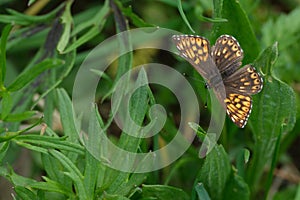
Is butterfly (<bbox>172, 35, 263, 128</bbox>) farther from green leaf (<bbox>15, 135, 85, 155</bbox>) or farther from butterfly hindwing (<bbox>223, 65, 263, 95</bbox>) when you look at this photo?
green leaf (<bbox>15, 135, 85, 155</bbox>)

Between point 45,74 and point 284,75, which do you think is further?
point 284,75

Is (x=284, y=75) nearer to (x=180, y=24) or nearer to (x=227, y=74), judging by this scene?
(x=180, y=24)

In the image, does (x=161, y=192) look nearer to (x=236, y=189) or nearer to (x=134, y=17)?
(x=236, y=189)

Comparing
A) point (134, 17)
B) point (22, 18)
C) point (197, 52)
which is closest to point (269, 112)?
point (197, 52)

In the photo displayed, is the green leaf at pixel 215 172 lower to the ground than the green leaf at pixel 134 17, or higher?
lower

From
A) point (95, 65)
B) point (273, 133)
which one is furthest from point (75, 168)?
point (95, 65)

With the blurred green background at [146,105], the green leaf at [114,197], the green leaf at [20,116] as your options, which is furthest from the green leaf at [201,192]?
the green leaf at [20,116]

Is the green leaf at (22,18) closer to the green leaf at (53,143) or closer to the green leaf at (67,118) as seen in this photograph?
the green leaf at (67,118)

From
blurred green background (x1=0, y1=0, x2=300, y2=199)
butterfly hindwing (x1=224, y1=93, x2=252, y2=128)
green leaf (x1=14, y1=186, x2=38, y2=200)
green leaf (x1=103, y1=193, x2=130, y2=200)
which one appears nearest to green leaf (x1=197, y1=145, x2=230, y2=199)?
blurred green background (x1=0, y1=0, x2=300, y2=199)
